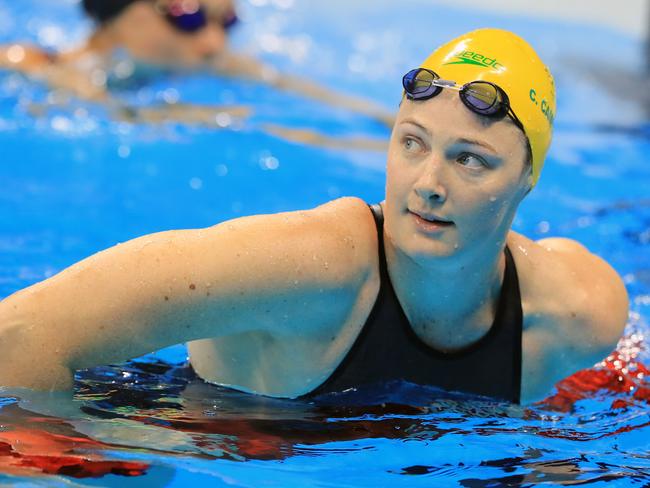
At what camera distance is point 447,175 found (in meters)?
2.57

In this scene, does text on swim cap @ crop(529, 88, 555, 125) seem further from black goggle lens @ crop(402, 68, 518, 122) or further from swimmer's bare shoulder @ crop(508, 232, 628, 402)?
swimmer's bare shoulder @ crop(508, 232, 628, 402)

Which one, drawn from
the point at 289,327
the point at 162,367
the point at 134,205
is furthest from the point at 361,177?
the point at 289,327

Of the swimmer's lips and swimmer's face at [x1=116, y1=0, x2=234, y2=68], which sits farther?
swimmer's face at [x1=116, y1=0, x2=234, y2=68]

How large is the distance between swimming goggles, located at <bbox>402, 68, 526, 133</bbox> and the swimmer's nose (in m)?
0.18

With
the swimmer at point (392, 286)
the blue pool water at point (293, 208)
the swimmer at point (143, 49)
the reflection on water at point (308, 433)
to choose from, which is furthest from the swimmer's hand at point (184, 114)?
the swimmer at point (392, 286)

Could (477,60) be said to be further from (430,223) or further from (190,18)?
(190,18)

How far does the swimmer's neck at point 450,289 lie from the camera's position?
2770 mm

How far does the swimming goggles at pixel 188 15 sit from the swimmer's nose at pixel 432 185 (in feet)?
15.0

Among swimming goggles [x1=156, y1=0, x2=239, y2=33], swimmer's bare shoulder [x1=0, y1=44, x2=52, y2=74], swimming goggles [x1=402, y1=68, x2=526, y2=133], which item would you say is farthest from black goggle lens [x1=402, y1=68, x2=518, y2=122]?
swimmer's bare shoulder [x1=0, y1=44, x2=52, y2=74]

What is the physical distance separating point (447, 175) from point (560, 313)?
0.69 metres

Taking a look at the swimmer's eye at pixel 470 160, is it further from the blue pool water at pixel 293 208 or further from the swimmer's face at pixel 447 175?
the blue pool water at pixel 293 208

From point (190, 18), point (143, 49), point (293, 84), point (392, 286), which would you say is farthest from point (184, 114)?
point (392, 286)

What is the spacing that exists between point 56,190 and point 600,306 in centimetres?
315

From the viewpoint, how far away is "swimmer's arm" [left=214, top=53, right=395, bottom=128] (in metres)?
6.93
